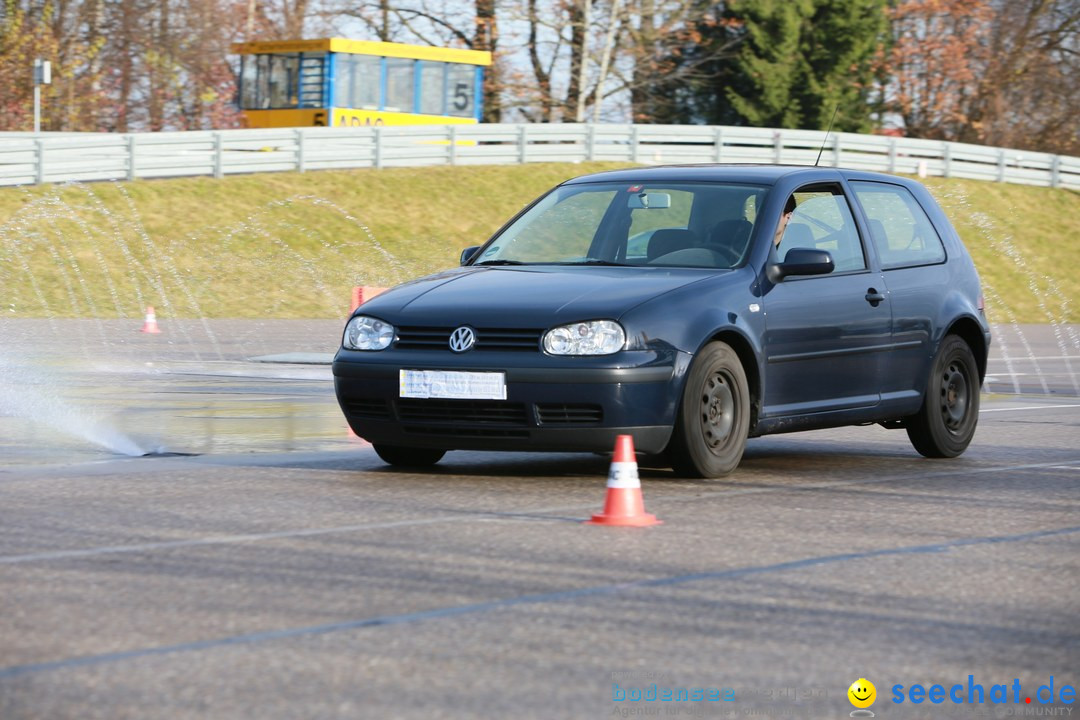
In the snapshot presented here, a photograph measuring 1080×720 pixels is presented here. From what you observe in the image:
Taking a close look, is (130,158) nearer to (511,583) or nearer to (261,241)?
(261,241)

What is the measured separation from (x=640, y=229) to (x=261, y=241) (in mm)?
24335

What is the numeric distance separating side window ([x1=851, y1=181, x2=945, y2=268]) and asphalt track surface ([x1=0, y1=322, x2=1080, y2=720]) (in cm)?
124

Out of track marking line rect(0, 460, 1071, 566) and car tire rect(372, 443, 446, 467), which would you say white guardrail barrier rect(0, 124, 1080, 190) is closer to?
car tire rect(372, 443, 446, 467)

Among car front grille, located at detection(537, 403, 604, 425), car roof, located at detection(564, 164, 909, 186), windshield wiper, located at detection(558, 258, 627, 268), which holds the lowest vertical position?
car front grille, located at detection(537, 403, 604, 425)

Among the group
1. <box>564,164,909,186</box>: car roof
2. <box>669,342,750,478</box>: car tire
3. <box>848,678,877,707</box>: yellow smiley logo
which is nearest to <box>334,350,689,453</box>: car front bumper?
<box>669,342,750,478</box>: car tire

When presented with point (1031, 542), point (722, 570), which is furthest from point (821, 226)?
point (722, 570)

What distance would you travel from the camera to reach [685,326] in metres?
9.20

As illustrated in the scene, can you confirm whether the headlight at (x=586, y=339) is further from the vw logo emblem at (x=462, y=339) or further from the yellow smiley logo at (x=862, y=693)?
the yellow smiley logo at (x=862, y=693)

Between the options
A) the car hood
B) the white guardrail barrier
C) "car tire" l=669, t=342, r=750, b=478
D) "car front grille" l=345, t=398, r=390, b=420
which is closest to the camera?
the car hood

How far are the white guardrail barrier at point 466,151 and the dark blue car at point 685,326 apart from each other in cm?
2491

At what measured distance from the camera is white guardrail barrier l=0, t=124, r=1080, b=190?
113ft

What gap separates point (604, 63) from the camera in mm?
51938

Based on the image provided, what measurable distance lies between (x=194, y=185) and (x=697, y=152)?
14709mm

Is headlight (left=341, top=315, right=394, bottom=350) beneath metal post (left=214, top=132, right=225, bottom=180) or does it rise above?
beneath
